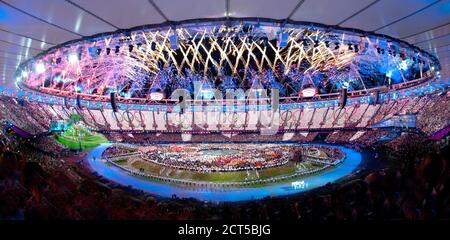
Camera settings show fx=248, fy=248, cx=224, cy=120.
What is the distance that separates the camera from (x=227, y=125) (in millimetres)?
18625

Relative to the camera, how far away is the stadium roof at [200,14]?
2.53m

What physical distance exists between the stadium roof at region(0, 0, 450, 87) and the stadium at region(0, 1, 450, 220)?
0.20 ft

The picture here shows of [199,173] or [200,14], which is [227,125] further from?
[200,14]

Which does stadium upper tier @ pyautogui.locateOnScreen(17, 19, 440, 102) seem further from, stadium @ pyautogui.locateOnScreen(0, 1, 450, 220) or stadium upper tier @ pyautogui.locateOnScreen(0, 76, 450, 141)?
stadium upper tier @ pyautogui.locateOnScreen(0, 76, 450, 141)

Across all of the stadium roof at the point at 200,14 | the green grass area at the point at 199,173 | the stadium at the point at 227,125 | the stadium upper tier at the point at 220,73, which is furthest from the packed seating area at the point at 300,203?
the stadium upper tier at the point at 220,73

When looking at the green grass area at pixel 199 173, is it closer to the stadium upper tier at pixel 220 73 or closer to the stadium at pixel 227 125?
the stadium at pixel 227 125

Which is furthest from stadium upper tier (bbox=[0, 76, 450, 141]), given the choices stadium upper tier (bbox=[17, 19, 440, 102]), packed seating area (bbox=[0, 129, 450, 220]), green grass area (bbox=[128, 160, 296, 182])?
packed seating area (bbox=[0, 129, 450, 220])

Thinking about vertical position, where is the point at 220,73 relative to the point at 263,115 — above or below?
above

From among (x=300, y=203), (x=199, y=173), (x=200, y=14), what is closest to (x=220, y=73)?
(x=199, y=173)

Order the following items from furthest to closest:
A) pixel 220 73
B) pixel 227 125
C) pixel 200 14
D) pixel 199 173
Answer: pixel 227 125 < pixel 220 73 < pixel 199 173 < pixel 200 14

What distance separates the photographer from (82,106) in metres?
15.5

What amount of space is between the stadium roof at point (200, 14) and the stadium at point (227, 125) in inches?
2.4

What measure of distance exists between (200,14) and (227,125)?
625 inches
